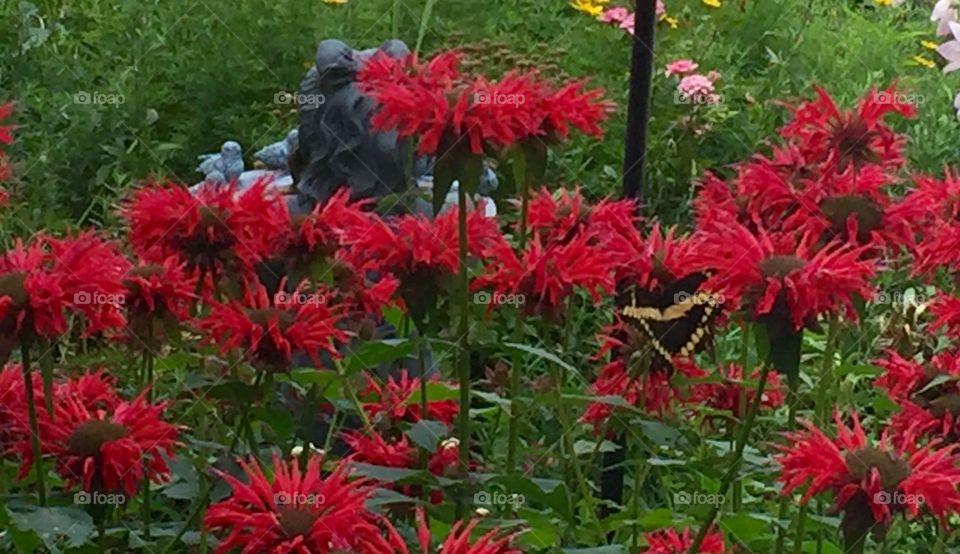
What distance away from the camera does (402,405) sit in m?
1.35

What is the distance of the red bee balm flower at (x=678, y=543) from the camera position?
1.25 metres

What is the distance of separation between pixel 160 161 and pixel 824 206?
1946 millimetres

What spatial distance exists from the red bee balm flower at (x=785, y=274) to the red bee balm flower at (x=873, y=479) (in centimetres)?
9

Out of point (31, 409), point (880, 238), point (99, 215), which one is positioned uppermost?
point (880, 238)

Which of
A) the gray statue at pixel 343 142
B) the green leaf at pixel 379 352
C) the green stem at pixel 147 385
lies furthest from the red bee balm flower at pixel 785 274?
the gray statue at pixel 343 142

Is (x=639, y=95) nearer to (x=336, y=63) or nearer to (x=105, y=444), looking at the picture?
(x=105, y=444)

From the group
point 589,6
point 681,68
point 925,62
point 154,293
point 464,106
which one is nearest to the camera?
point 464,106

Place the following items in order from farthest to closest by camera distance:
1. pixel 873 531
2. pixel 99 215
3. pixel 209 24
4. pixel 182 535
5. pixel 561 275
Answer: pixel 209 24
pixel 99 215
pixel 561 275
pixel 182 535
pixel 873 531

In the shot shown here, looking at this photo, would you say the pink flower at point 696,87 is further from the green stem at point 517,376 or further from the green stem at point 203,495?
the green stem at point 203,495

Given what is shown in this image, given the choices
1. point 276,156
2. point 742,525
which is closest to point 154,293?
point 742,525

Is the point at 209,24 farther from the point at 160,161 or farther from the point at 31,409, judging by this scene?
the point at 31,409

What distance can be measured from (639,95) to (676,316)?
0.81ft

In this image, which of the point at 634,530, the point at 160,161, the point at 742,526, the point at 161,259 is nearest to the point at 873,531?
the point at 742,526

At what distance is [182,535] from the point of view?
1.20 metres
